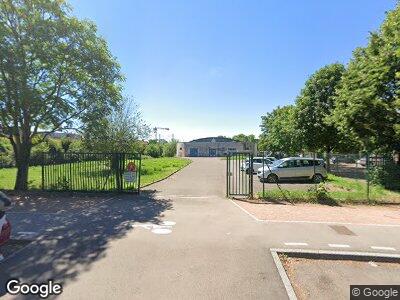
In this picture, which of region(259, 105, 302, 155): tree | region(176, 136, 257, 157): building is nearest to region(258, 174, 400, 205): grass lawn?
region(259, 105, 302, 155): tree

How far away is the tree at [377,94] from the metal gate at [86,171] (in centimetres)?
1273

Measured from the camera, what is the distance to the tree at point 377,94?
57.3ft

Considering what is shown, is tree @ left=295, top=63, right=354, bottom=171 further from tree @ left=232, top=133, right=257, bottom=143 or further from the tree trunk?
tree @ left=232, top=133, right=257, bottom=143

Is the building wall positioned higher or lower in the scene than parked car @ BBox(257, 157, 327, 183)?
higher

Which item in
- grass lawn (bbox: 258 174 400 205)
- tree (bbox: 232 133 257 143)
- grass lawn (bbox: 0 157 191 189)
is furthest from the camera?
tree (bbox: 232 133 257 143)

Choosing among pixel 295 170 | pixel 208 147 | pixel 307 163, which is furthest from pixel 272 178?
pixel 208 147

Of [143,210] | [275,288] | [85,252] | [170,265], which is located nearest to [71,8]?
[143,210]

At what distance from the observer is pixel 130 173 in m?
15.0

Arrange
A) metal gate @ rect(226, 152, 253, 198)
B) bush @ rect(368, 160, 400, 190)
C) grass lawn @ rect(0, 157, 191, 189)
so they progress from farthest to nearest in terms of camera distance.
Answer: grass lawn @ rect(0, 157, 191, 189) → bush @ rect(368, 160, 400, 190) → metal gate @ rect(226, 152, 253, 198)

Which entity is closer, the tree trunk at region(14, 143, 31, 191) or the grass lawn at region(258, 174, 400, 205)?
the grass lawn at region(258, 174, 400, 205)

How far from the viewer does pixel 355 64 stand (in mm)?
20953

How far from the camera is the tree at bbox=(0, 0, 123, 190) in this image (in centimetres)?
1404

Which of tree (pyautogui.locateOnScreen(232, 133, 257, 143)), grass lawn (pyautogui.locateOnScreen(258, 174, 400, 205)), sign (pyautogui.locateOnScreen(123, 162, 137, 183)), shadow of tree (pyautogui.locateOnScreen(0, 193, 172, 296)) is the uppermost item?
tree (pyautogui.locateOnScreen(232, 133, 257, 143))

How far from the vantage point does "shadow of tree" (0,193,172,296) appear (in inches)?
238
